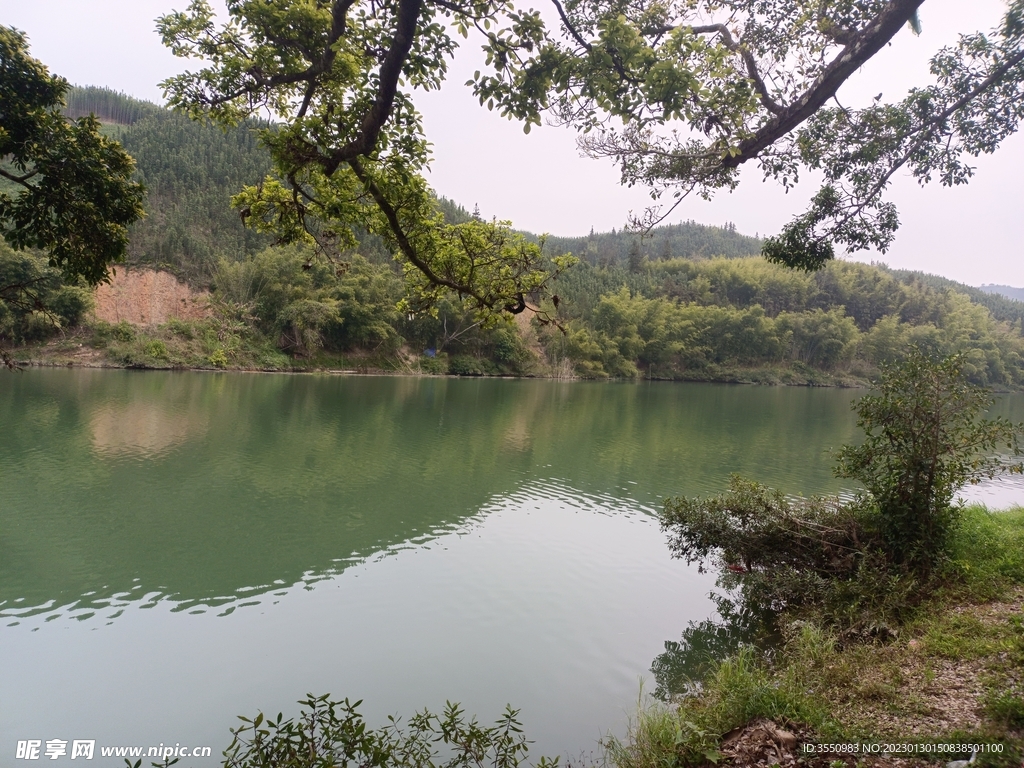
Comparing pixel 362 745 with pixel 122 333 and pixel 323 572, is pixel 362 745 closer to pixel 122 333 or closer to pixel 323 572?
pixel 323 572

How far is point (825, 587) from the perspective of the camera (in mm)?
7117

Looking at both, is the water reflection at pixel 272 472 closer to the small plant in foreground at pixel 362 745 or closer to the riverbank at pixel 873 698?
the small plant in foreground at pixel 362 745

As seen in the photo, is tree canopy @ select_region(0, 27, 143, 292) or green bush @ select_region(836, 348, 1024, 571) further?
green bush @ select_region(836, 348, 1024, 571)

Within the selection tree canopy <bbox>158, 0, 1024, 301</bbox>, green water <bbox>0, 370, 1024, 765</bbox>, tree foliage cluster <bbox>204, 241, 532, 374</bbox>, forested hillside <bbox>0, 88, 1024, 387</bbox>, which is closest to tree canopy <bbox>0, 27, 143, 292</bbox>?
tree canopy <bbox>158, 0, 1024, 301</bbox>

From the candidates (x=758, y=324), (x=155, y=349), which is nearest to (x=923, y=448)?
(x=155, y=349)

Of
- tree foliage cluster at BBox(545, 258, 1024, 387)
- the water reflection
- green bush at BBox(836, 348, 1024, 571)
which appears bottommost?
the water reflection

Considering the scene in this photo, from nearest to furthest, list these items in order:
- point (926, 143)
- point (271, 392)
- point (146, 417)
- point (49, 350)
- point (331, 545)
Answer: point (926, 143), point (331, 545), point (146, 417), point (271, 392), point (49, 350)

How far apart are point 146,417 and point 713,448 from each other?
2044 cm

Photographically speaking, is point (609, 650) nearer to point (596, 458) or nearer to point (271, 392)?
point (596, 458)

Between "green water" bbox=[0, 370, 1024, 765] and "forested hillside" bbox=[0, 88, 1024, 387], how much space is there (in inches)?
596

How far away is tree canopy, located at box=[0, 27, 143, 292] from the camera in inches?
149

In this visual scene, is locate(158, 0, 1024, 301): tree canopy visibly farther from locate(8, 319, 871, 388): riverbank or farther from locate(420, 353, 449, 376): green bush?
locate(420, 353, 449, 376): green bush

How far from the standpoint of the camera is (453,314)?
58562 mm

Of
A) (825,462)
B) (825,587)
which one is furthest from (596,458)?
(825,587)
